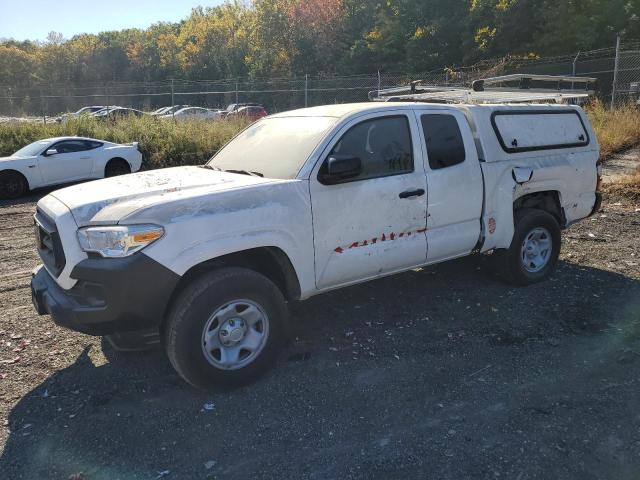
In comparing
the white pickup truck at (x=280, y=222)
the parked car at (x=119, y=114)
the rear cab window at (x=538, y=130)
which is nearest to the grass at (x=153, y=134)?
the parked car at (x=119, y=114)

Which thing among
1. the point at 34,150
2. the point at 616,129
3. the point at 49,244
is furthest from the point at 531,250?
the point at 34,150

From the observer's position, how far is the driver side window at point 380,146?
4.21 m

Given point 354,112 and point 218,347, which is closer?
point 218,347

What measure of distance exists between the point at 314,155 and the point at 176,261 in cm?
134

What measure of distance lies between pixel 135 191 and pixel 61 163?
986 cm

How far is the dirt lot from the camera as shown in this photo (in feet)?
9.64

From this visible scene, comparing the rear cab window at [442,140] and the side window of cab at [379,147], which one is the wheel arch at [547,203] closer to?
the rear cab window at [442,140]

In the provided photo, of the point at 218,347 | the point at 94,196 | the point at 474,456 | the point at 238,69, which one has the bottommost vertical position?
the point at 474,456

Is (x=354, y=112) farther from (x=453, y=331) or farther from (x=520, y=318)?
(x=520, y=318)

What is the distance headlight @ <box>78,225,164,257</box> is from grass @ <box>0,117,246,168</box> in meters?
11.7

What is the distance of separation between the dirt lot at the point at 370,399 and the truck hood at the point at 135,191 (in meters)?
1.27

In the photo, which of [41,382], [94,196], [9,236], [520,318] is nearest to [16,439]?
[41,382]

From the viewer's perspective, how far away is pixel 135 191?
371 centimetres

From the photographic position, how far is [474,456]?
2957mm
